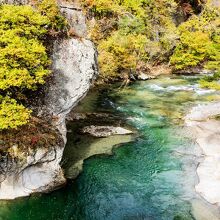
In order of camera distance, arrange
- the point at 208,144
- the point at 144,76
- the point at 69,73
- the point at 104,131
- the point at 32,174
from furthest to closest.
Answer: the point at 144,76
the point at 104,131
the point at 208,144
the point at 69,73
the point at 32,174

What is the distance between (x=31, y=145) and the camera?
16.4 meters

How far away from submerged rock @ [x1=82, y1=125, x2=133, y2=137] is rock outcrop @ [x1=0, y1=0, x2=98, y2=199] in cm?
558

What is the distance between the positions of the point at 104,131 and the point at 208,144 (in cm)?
715

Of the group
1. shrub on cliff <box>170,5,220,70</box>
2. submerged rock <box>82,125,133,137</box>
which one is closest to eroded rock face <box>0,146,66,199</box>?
submerged rock <box>82,125,133,137</box>

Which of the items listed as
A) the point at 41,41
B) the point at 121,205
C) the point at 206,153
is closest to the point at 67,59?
the point at 41,41

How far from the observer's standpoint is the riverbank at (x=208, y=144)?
18.2m

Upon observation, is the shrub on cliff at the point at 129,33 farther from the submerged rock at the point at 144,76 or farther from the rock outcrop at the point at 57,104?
the rock outcrop at the point at 57,104

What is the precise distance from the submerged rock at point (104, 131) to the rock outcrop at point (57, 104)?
558 centimetres

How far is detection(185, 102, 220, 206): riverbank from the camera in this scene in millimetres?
18172

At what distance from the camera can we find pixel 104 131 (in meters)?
24.5

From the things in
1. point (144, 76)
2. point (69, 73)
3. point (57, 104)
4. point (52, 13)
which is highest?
point (52, 13)

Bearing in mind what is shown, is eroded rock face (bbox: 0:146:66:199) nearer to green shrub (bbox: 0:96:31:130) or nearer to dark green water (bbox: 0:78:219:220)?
dark green water (bbox: 0:78:219:220)

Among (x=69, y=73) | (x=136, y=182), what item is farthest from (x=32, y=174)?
(x=69, y=73)

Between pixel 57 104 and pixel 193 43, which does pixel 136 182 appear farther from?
pixel 193 43
